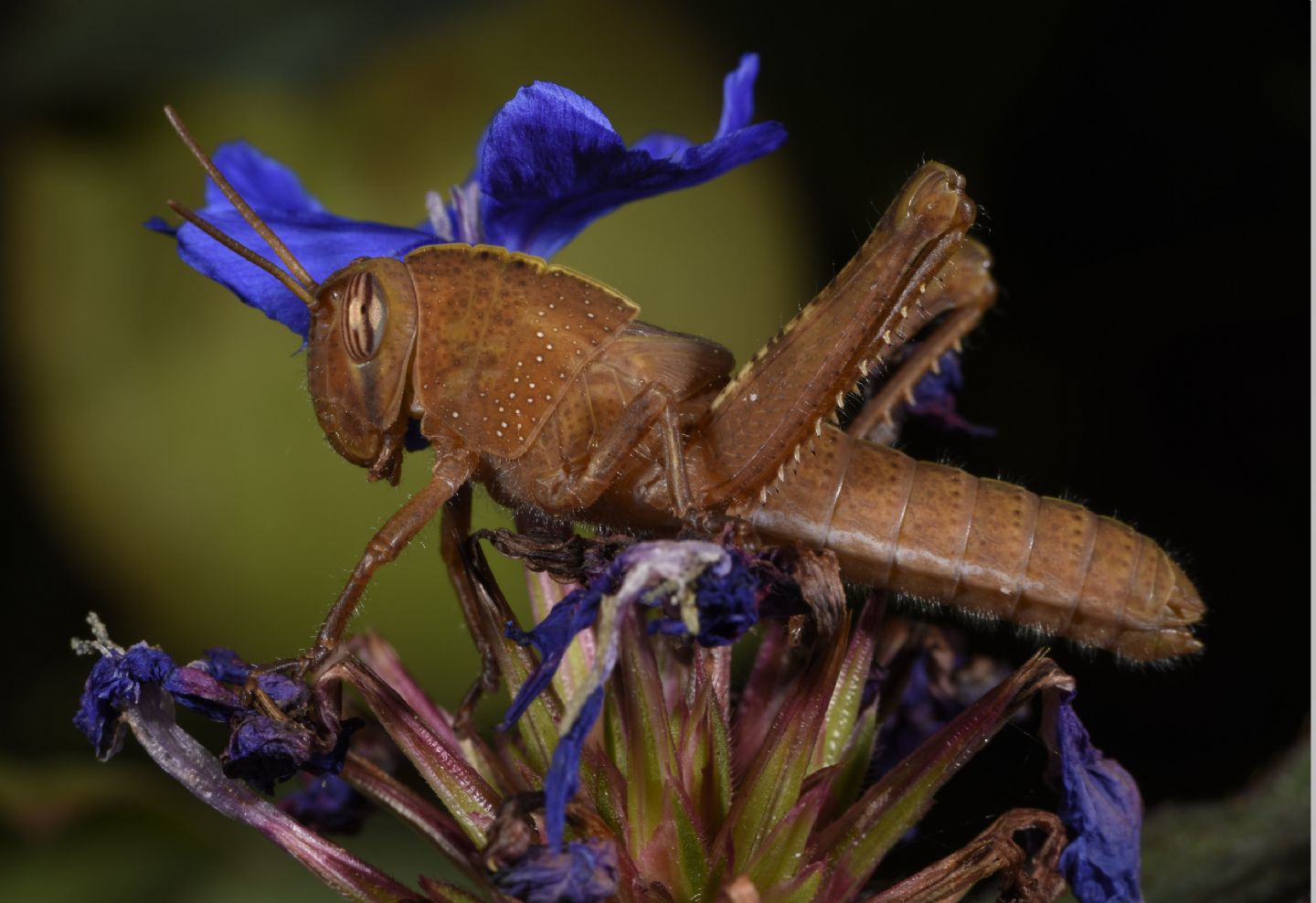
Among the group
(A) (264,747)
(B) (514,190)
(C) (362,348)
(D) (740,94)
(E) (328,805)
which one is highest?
(D) (740,94)

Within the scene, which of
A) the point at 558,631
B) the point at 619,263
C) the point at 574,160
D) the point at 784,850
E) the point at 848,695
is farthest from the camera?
the point at 619,263

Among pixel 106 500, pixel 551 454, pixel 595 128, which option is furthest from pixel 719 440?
pixel 106 500

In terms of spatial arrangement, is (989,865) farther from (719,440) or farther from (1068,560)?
(719,440)

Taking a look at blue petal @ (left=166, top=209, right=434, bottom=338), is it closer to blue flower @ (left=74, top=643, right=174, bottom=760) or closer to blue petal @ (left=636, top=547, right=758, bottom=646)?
blue flower @ (left=74, top=643, right=174, bottom=760)

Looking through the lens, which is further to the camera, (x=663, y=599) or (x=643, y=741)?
(x=643, y=741)

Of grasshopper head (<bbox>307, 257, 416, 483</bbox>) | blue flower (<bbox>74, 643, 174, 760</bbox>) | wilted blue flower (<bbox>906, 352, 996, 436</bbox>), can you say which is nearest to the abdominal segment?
wilted blue flower (<bbox>906, 352, 996, 436</bbox>)

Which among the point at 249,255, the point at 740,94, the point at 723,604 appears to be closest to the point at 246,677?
the point at 249,255

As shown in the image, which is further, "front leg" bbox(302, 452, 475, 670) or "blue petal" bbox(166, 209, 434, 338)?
"blue petal" bbox(166, 209, 434, 338)

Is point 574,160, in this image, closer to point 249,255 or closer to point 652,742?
point 249,255
